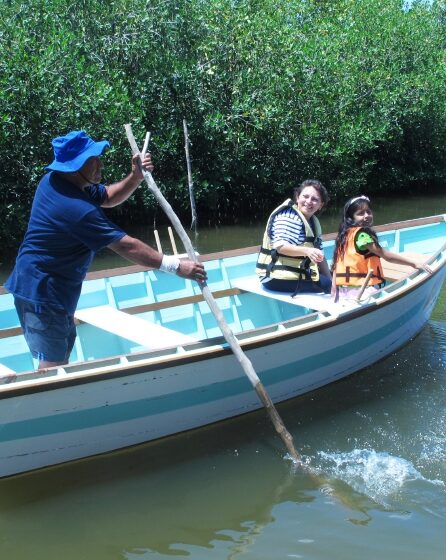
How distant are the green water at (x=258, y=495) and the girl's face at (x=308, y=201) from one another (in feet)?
4.85

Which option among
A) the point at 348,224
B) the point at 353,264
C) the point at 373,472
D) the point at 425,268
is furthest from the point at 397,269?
the point at 373,472

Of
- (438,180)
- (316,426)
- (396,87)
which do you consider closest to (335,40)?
(396,87)

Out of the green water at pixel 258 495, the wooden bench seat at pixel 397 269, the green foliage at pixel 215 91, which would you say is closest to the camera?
the green water at pixel 258 495

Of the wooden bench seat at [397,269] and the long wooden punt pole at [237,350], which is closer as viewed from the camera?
the long wooden punt pole at [237,350]

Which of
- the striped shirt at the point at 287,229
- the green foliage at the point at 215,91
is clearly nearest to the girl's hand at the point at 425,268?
the striped shirt at the point at 287,229

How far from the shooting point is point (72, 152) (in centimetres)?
385

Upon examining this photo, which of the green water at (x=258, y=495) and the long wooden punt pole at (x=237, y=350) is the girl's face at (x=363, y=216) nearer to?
the green water at (x=258, y=495)

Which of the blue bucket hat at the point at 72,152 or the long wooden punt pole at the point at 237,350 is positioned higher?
the blue bucket hat at the point at 72,152

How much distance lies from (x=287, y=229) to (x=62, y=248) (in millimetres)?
2329

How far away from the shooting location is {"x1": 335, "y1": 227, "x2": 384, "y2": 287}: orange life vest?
582 centimetres

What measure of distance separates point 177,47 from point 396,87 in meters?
5.88

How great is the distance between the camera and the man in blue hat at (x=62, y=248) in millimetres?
3797

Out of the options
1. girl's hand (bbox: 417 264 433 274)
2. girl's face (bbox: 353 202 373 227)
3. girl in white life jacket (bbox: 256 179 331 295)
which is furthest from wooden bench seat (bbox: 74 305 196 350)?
girl's hand (bbox: 417 264 433 274)

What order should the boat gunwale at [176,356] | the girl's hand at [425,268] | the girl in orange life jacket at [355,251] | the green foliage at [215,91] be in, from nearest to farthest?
1. the boat gunwale at [176,356]
2. the girl in orange life jacket at [355,251]
3. the girl's hand at [425,268]
4. the green foliage at [215,91]
